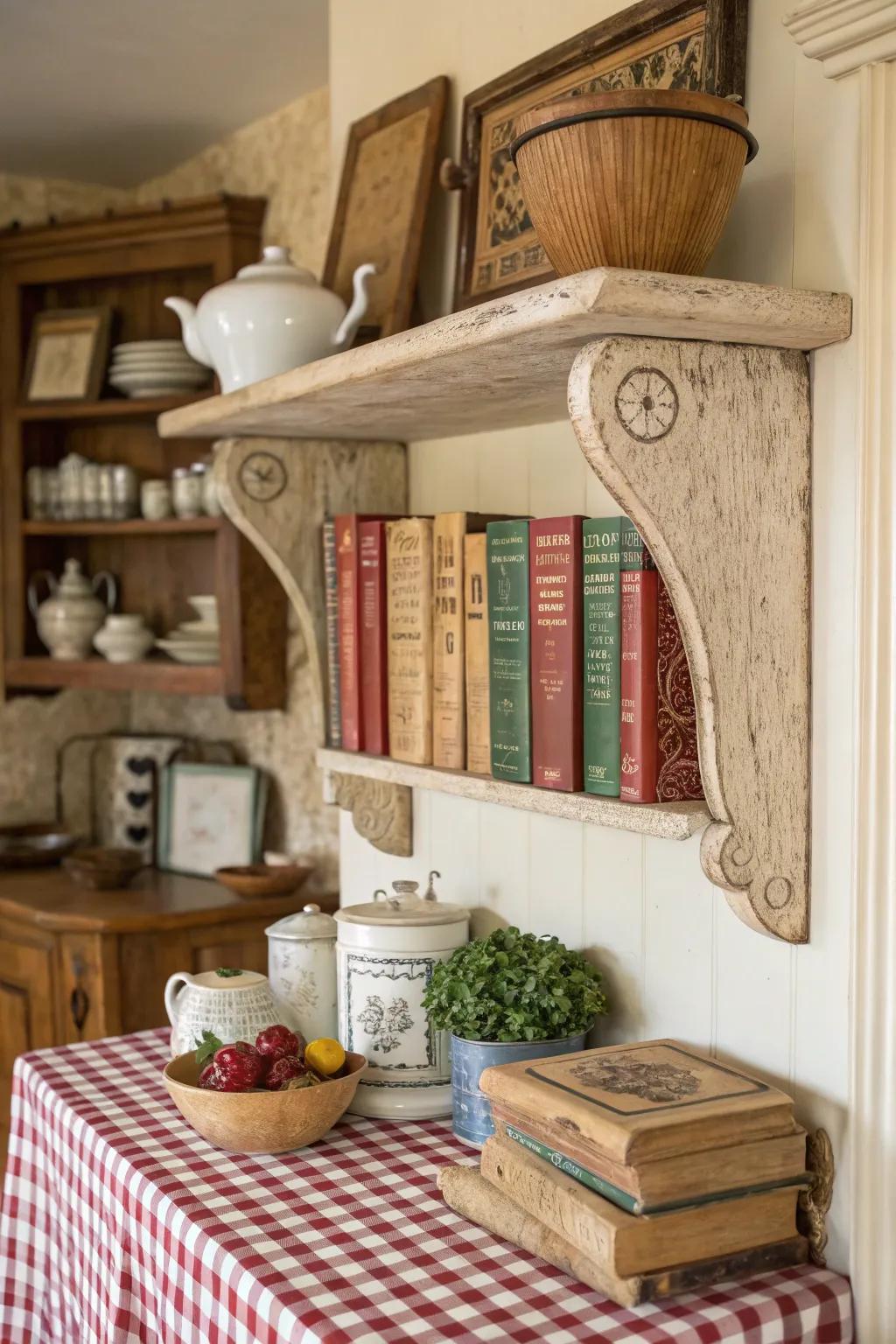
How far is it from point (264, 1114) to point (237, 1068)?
0.06 meters

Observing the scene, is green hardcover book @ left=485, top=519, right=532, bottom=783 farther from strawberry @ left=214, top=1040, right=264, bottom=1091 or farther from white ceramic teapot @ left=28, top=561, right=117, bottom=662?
white ceramic teapot @ left=28, top=561, right=117, bottom=662

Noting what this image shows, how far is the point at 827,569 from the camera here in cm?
118

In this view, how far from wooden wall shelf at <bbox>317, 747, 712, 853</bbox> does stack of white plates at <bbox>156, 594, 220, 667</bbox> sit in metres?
1.12

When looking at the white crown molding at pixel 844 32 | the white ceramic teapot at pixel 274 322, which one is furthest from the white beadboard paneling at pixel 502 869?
the white crown molding at pixel 844 32

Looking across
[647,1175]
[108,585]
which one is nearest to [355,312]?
[647,1175]

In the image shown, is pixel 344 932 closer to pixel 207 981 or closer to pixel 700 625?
pixel 207 981

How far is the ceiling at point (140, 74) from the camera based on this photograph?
7.71 ft

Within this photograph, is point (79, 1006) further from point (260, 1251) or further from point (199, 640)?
point (260, 1251)

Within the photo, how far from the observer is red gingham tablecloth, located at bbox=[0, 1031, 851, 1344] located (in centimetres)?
108

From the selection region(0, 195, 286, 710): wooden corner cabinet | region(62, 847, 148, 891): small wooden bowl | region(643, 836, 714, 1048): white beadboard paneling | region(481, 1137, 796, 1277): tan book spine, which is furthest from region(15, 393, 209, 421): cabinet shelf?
region(481, 1137, 796, 1277): tan book spine

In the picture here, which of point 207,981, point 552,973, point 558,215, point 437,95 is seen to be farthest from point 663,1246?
point 437,95

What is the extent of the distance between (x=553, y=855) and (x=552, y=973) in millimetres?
200

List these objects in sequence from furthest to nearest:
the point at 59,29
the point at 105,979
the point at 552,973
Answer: the point at 105,979 < the point at 59,29 < the point at 552,973

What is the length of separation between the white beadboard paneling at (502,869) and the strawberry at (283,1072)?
339 mm
